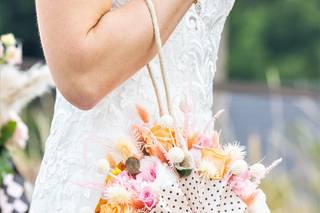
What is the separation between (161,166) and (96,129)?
0.79ft

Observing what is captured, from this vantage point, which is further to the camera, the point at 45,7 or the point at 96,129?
the point at 96,129

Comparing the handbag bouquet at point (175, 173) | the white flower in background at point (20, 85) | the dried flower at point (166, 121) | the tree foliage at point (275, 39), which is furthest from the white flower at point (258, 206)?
the tree foliage at point (275, 39)

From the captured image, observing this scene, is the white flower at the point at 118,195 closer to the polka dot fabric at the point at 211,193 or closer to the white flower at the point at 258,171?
the polka dot fabric at the point at 211,193

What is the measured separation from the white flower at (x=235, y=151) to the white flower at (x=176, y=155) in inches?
3.8

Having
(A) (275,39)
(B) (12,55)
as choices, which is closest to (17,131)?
(B) (12,55)

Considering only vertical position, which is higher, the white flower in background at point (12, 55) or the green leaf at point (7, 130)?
the white flower in background at point (12, 55)

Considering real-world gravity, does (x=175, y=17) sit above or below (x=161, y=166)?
above

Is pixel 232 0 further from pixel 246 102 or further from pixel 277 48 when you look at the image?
pixel 277 48

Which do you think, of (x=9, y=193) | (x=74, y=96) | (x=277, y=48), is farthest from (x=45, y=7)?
(x=277, y=48)

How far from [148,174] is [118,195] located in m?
0.07

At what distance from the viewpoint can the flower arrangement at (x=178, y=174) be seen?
6.55 ft

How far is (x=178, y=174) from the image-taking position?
79.0 inches

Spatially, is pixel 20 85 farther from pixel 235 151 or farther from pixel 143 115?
pixel 235 151

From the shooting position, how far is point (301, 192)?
7035mm
